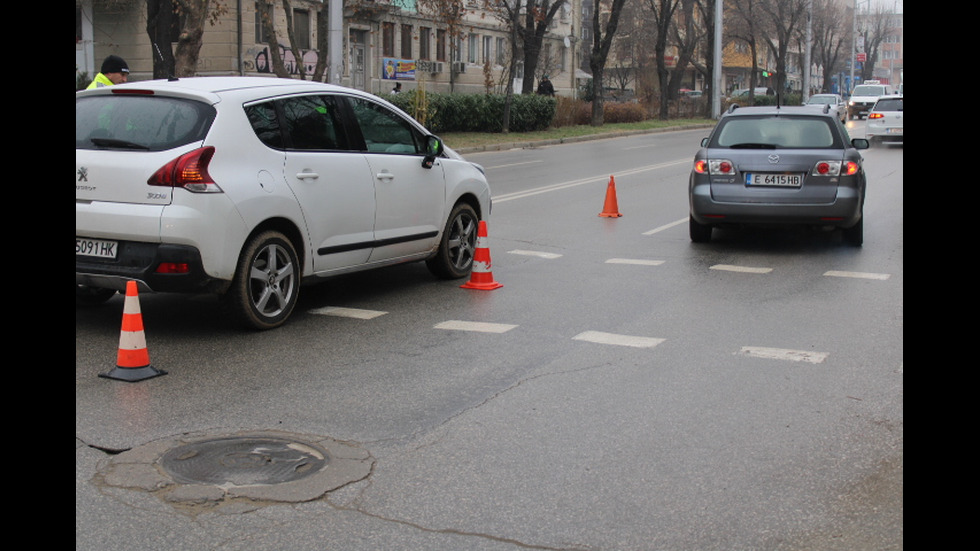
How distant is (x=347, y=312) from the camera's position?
26.6ft

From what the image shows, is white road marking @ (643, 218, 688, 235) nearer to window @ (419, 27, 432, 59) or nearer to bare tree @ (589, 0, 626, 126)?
bare tree @ (589, 0, 626, 126)

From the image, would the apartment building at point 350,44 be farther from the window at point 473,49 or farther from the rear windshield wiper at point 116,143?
the rear windshield wiper at point 116,143

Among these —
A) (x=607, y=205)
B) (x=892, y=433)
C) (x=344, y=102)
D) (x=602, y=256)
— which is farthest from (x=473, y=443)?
(x=607, y=205)

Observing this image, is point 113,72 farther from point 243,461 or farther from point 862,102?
point 862,102

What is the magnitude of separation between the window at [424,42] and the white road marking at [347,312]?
151ft

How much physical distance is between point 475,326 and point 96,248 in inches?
103

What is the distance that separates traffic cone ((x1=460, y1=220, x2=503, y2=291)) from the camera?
30.3 feet

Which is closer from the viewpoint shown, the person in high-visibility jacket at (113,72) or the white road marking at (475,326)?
the white road marking at (475,326)

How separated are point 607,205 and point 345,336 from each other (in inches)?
312

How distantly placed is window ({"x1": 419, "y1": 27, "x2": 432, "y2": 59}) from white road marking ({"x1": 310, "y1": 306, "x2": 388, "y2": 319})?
46.0m

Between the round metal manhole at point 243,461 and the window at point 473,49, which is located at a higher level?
the window at point 473,49

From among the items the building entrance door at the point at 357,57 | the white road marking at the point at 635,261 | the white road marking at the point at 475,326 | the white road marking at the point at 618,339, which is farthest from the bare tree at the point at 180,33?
the white road marking at the point at 618,339

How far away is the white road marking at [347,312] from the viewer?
7992 mm

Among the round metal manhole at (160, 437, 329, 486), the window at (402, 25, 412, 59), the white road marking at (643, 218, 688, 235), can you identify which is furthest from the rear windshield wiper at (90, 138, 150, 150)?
the window at (402, 25, 412, 59)
